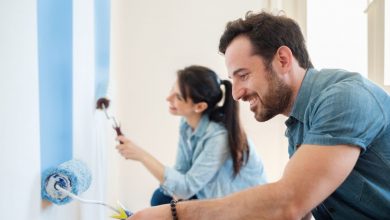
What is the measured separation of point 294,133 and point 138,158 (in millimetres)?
553

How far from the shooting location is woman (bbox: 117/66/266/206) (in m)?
1.21

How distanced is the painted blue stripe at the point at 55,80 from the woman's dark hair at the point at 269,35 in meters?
0.39

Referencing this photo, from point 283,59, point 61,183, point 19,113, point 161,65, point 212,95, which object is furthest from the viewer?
point 161,65

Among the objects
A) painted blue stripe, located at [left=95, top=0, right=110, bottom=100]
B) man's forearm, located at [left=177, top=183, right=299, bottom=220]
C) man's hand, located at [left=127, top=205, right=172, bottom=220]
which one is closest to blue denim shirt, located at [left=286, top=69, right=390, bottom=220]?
man's forearm, located at [left=177, top=183, right=299, bottom=220]

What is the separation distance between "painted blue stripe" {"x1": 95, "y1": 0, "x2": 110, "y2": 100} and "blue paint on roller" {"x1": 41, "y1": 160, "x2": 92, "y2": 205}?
1.11 ft

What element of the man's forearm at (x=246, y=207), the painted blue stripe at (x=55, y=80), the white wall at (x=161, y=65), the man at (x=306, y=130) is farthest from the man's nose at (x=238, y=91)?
the white wall at (x=161, y=65)

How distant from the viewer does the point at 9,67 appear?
1.79 feet

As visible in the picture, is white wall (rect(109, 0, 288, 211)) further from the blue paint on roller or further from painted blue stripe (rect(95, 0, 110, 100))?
the blue paint on roller

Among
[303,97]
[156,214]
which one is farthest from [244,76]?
[156,214]

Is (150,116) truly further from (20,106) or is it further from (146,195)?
(20,106)

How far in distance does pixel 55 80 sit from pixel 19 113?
0.13m

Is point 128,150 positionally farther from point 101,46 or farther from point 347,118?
point 347,118

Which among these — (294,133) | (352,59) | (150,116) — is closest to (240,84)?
(294,133)

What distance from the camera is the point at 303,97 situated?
0.77 metres
